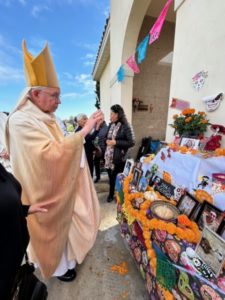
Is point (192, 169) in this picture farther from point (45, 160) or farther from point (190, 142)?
point (45, 160)

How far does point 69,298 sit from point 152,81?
4244 mm

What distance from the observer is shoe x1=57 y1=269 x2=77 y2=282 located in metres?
1.32

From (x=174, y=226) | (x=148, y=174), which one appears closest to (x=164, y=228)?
(x=174, y=226)

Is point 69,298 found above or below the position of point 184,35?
below

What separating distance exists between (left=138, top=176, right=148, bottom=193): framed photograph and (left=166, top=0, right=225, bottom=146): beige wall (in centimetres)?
73

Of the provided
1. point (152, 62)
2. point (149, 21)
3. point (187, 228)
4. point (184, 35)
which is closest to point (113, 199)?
point (187, 228)

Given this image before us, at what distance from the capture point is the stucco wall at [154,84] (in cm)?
371

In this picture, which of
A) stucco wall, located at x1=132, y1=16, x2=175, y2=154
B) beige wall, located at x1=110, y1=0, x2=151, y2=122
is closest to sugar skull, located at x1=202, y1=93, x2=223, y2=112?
beige wall, located at x1=110, y1=0, x2=151, y2=122

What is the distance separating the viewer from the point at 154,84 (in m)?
3.98

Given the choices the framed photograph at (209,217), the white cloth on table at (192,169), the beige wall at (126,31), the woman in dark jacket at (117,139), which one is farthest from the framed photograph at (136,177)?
the beige wall at (126,31)

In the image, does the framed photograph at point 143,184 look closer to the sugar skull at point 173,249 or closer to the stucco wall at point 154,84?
the sugar skull at point 173,249

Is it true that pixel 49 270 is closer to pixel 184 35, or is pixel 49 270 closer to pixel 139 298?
pixel 139 298

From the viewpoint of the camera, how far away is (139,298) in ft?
3.86

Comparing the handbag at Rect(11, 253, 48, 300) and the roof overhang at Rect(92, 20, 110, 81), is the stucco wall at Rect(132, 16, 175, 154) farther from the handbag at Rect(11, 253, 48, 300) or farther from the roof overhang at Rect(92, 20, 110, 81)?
the handbag at Rect(11, 253, 48, 300)
